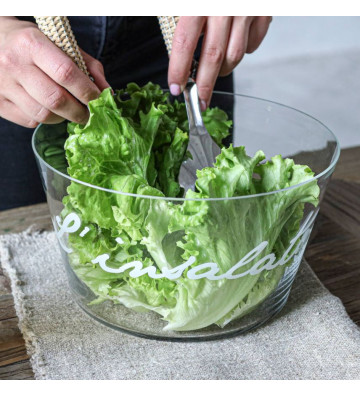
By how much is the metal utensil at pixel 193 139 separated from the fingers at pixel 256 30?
14 centimetres

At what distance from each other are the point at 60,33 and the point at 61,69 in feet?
0.19

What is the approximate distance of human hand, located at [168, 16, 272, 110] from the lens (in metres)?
0.87

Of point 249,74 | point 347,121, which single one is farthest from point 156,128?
point 249,74

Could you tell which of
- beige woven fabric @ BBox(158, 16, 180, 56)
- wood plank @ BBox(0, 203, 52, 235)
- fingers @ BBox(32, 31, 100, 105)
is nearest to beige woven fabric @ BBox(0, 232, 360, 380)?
wood plank @ BBox(0, 203, 52, 235)

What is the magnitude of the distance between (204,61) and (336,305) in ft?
1.28

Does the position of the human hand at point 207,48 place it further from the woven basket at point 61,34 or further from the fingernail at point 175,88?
the woven basket at point 61,34

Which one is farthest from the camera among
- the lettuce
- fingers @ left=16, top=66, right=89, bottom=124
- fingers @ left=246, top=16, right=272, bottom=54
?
fingers @ left=246, top=16, right=272, bottom=54

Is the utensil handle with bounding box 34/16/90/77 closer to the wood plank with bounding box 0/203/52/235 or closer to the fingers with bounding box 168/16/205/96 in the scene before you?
the fingers with bounding box 168/16/205/96

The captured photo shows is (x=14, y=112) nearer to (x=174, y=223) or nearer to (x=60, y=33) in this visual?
(x=60, y=33)

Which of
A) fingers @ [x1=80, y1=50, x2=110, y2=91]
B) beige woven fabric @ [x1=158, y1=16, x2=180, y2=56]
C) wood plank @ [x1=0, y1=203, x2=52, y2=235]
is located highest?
beige woven fabric @ [x1=158, y1=16, x2=180, y2=56]

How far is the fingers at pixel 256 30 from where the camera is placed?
998mm

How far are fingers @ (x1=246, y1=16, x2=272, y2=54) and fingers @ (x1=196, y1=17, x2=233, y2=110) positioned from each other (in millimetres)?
102

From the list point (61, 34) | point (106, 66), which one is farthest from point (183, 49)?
point (106, 66)
